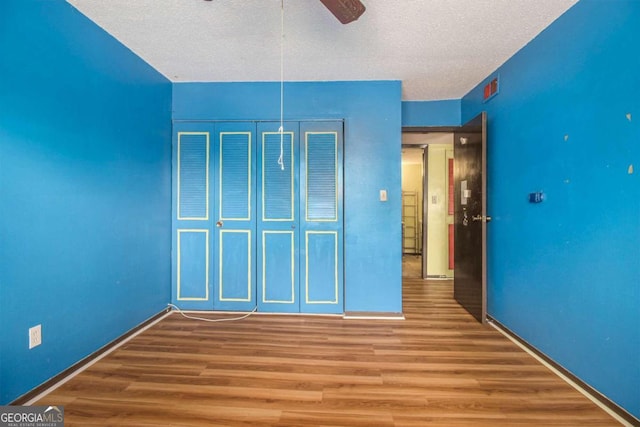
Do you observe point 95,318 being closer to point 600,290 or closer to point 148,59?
point 148,59

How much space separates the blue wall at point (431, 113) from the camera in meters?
3.82

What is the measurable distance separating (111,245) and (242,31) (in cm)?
212

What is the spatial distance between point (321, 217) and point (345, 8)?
1.99m

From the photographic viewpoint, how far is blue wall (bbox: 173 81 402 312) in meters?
3.11

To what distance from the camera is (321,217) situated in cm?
318

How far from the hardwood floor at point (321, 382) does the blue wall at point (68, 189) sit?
35 centimetres

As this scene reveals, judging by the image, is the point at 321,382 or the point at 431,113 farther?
the point at 431,113

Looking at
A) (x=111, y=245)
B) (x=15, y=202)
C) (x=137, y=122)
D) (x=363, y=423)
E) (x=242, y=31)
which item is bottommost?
(x=363, y=423)

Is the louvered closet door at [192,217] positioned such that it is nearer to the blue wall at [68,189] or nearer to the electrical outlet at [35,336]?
the blue wall at [68,189]

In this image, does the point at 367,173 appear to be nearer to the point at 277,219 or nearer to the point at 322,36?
the point at 277,219

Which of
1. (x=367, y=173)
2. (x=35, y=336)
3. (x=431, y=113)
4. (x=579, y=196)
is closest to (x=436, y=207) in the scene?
(x=431, y=113)

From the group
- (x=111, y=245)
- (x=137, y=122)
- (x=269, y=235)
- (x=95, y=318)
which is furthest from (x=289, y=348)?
(x=137, y=122)

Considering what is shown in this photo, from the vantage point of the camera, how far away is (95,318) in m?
2.24

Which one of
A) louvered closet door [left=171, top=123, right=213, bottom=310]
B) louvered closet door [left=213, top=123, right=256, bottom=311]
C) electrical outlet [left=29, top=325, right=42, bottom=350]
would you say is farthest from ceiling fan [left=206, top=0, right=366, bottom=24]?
electrical outlet [left=29, top=325, right=42, bottom=350]
